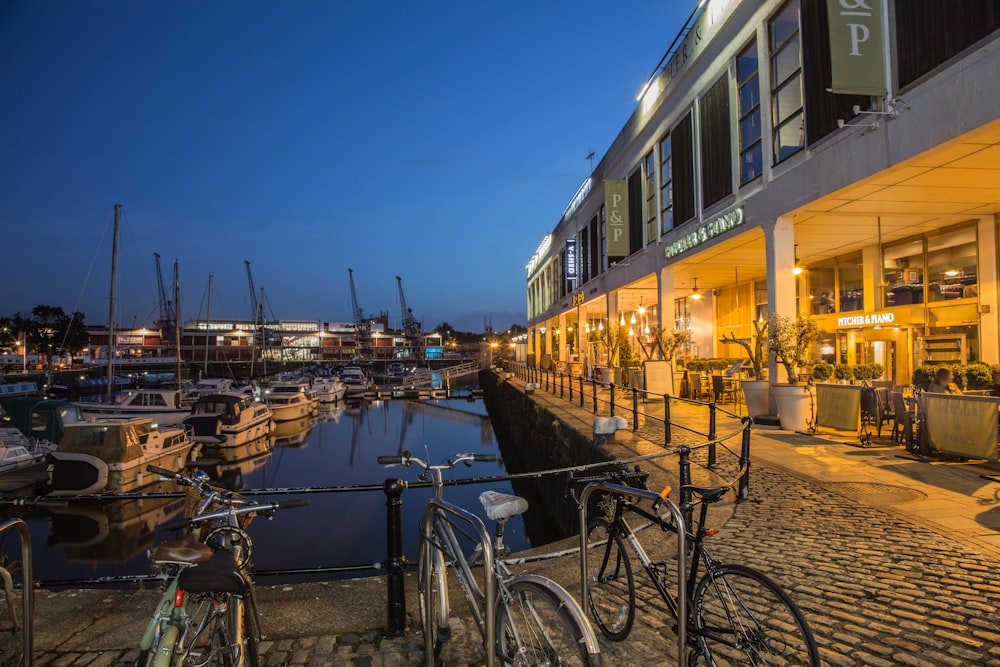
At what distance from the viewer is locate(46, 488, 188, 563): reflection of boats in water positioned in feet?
43.1

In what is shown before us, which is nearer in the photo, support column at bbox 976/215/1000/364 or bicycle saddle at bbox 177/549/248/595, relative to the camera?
bicycle saddle at bbox 177/549/248/595

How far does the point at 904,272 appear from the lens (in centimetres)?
1499

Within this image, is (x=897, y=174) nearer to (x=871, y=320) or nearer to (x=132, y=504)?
(x=871, y=320)

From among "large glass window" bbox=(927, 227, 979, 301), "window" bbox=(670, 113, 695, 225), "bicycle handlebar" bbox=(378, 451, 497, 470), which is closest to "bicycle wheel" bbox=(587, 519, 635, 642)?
"bicycle handlebar" bbox=(378, 451, 497, 470)

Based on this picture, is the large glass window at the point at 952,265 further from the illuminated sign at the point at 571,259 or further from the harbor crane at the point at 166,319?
the harbor crane at the point at 166,319

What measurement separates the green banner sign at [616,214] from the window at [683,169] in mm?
4599

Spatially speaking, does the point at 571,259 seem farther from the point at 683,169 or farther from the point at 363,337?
the point at 363,337

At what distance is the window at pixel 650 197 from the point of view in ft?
65.9

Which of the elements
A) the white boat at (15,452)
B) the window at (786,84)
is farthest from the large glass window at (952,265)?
the white boat at (15,452)

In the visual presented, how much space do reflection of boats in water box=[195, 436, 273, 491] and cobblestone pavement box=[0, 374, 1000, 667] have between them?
1906 cm

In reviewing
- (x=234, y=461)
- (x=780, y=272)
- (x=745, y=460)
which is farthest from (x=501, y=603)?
(x=234, y=461)

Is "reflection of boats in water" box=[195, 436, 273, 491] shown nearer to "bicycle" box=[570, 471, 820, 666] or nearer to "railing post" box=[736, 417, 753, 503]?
"railing post" box=[736, 417, 753, 503]

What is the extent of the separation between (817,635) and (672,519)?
49.8 inches

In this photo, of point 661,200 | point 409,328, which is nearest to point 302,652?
point 661,200
